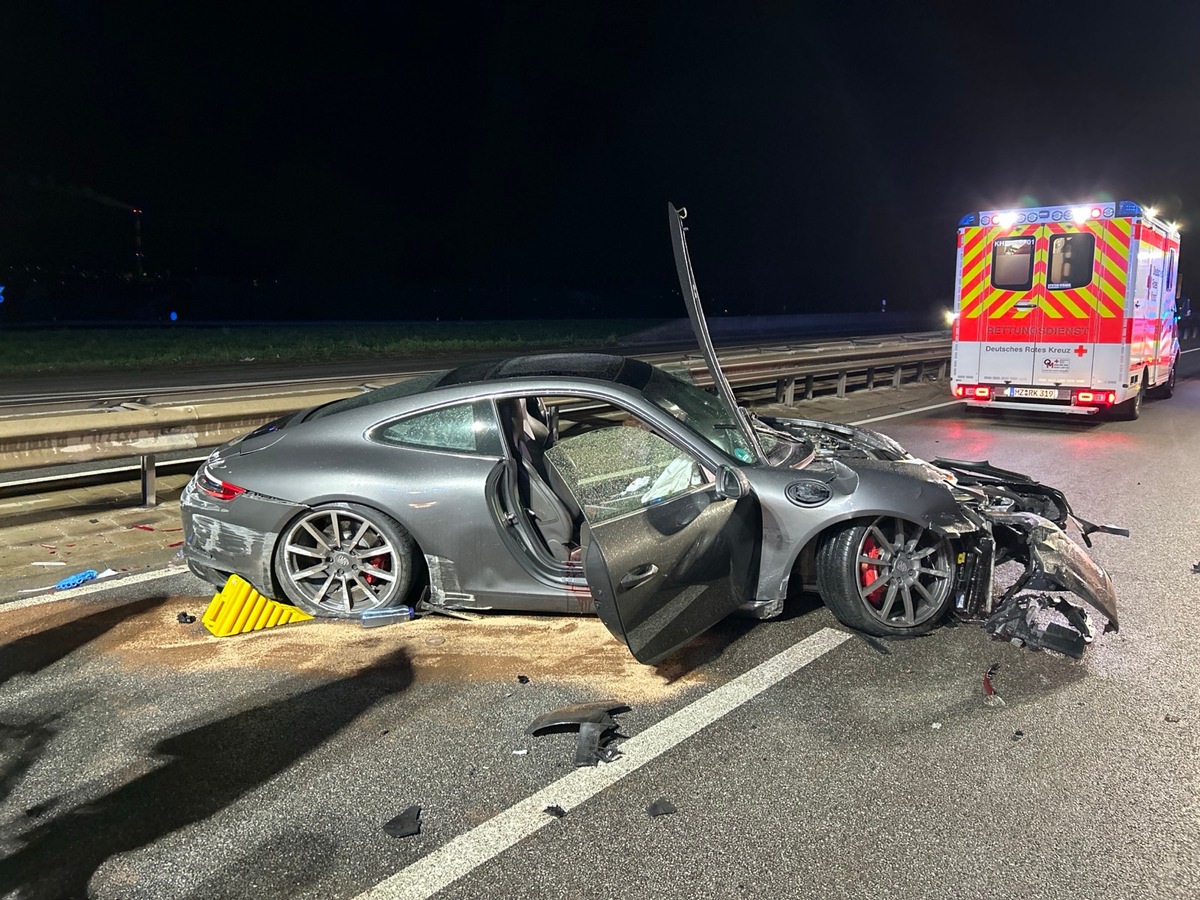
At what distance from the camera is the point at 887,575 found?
437 cm

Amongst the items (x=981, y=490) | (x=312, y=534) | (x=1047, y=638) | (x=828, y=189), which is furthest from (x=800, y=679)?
(x=828, y=189)

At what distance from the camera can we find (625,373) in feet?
15.8

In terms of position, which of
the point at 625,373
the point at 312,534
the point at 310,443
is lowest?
the point at 312,534

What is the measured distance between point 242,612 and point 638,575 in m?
2.29

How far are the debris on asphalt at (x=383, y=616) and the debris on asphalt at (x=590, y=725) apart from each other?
118cm

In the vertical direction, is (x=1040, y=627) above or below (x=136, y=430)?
below

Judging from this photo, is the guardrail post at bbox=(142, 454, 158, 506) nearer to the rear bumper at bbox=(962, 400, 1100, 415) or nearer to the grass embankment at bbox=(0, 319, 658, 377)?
the rear bumper at bbox=(962, 400, 1100, 415)

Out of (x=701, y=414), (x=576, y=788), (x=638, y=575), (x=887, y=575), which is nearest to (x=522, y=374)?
(x=701, y=414)

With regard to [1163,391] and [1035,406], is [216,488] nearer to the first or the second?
[1035,406]

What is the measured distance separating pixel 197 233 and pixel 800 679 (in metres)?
55.2

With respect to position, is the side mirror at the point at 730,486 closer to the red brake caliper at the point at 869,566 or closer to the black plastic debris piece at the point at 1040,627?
the red brake caliper at the point at 869,566

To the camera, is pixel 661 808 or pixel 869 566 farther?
pixel 869 566

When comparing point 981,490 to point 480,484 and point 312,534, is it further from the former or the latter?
point 312,534

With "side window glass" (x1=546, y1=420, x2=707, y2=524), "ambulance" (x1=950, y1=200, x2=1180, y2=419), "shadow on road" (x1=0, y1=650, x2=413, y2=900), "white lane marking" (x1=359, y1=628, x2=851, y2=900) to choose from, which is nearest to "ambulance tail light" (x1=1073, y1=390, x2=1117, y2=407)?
"ambulance" (x1=950, y1=200, x2=1180, y2=419)
